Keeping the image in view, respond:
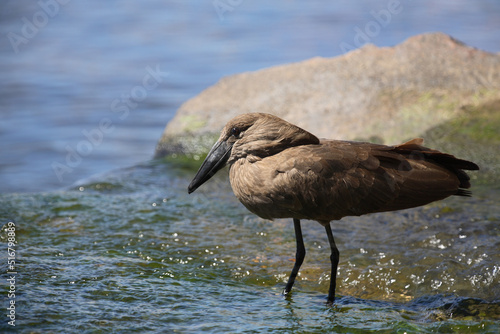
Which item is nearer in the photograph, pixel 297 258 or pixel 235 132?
pixel 235 132

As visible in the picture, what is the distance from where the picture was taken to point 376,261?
17.4ft

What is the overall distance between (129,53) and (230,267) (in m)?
9.71

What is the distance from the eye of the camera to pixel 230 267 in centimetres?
530

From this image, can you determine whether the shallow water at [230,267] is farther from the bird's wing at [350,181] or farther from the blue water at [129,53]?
the blue water at [129,53]

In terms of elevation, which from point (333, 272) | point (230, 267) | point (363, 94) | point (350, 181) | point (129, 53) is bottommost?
point (230, 267)

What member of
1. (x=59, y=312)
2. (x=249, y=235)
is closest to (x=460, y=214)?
(x=249, y=235)

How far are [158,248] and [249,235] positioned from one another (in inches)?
33.7

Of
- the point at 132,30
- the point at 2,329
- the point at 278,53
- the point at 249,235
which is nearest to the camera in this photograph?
the point at 2,329

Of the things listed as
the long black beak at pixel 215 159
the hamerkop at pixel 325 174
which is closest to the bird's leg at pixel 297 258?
the hamerkop at pixel 325 174

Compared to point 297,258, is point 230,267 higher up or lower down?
lower down

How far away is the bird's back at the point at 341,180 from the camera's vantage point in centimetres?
454

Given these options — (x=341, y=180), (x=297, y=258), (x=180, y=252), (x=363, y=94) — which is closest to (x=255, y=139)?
(x=341, y=180)

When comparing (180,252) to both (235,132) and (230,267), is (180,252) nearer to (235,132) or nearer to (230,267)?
(230,267)

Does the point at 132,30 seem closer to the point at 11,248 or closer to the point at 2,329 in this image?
the point at 11,248
